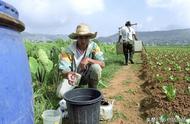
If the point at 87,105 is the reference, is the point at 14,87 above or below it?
above

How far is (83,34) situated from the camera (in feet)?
15.7

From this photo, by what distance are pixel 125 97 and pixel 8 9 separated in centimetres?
428

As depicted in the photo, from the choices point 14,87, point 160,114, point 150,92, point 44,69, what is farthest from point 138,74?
point 14,87

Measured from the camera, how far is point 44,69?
20.9 feet

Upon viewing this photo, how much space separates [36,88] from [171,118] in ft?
7.34

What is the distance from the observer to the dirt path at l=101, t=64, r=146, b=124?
502 cm

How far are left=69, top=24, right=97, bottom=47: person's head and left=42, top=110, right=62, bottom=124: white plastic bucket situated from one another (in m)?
1.11

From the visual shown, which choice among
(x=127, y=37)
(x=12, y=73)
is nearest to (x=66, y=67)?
(x=12, y=73)

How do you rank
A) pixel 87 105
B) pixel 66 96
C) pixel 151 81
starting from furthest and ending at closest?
pixel 151 81, pixel 66 96, pixel 87 105

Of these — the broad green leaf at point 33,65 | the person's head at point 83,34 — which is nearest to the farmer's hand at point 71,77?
the person's head at point 83,34

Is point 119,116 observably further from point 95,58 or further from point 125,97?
point 125,97

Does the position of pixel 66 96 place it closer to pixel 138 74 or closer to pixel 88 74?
pixel 88 74

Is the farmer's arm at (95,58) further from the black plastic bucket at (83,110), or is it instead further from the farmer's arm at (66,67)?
the black plastic bucket at (83,110)

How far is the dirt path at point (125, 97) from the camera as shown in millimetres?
5020
